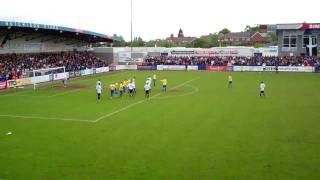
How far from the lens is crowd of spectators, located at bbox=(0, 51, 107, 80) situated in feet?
162

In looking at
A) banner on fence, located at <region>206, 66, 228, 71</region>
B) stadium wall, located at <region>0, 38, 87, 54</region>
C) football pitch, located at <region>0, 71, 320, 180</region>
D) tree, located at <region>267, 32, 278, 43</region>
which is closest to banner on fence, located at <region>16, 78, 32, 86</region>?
stadium wall, located at <region>0, 38, 87, 54</region>

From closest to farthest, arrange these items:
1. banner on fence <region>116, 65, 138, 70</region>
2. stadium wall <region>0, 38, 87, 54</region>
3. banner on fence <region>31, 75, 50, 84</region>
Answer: banner on fence <region>31, 75, 50, 84</region>
stadium wall <region>0, 38, 87, 54</region>
banner on fence <region>116, 65, 138, 70</region>

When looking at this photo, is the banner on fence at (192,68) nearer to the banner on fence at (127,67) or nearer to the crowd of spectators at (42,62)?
the banner on fence at (127,67)

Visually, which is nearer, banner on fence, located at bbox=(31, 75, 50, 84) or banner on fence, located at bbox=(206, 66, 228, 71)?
banner on fence, located at bbox=(31, 75, 50, 84)

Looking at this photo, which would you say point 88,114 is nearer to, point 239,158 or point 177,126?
point 177,126

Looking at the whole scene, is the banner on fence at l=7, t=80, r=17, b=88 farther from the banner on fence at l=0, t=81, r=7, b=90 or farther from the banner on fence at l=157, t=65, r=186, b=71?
the banner on fence at l=157, t=65, r=186, b=71

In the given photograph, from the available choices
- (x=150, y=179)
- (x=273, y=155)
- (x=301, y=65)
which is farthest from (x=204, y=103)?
(x=301, y=65)

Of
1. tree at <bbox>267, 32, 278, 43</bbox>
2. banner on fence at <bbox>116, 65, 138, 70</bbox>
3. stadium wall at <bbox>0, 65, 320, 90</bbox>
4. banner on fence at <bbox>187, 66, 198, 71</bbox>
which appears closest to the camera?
stadium wall at <bbox>0, 65, 320, 90</bbox>

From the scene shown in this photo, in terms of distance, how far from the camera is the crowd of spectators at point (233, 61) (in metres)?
68.9

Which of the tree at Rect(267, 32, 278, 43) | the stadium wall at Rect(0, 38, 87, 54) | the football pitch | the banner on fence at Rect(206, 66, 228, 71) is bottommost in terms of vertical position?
the football pitch

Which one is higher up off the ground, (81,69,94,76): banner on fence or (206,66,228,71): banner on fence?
(206,66,228,71): banner on fence

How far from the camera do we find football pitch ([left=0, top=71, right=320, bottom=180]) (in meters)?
14.9

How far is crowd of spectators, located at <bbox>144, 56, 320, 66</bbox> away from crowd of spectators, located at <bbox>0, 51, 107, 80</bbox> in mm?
12459

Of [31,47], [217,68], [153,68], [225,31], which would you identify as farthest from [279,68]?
[225,31]
